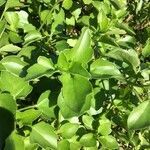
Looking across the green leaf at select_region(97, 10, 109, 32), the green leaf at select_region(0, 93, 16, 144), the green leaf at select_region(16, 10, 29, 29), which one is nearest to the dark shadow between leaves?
the green leaf at select_region(0, 93, 16, 144)

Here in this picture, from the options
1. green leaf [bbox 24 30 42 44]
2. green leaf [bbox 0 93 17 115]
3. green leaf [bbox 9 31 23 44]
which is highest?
green leaf [bbox 0 93 17 115]

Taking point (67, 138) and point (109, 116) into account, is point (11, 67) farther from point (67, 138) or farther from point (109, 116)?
point (109, 116)

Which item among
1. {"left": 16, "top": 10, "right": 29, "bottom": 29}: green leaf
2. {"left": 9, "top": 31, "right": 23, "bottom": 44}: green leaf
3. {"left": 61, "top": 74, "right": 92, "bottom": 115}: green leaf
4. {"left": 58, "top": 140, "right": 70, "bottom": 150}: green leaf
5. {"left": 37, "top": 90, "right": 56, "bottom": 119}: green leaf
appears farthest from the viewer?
{"left": 16, "top": 10, "right": 29, "bottom": 29}: green leaf

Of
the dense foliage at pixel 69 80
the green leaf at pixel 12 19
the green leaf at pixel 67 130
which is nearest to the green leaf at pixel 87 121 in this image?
the dense foliage at pixel 69 80

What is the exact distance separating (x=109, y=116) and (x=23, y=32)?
1.83 feet

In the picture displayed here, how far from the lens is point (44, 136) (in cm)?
147

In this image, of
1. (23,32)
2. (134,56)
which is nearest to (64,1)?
(23,32)

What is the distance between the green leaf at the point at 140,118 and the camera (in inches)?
56.3

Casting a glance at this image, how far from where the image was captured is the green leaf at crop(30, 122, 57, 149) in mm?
1442

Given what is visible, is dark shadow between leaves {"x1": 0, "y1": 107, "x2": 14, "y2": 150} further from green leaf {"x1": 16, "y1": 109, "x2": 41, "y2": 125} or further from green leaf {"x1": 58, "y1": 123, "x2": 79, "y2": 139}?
green leaf {"x1": 58, "y1": 123, "x2": 79, "y2": 139}

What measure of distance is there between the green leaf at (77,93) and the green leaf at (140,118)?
0.66 feet

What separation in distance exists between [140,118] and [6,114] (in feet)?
1.52

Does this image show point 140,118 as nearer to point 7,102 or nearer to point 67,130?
point 67,130

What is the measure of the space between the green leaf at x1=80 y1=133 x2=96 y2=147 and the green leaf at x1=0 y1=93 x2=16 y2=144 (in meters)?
0.51
